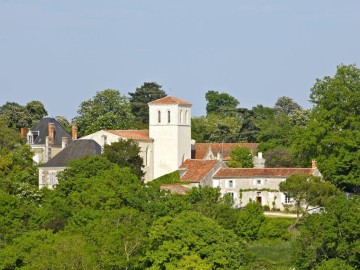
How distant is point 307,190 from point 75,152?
1698 cm

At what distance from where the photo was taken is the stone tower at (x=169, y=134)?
83.6 m

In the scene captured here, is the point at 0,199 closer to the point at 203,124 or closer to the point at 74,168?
the point at 74,168

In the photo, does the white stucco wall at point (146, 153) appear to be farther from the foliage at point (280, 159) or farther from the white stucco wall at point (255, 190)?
the foliage at point (280, 159)

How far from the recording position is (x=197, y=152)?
91.7 meters

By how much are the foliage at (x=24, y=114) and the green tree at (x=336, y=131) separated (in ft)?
125

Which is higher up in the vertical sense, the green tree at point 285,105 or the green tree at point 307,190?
the green tree at point 285,105

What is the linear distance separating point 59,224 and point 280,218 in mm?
14749

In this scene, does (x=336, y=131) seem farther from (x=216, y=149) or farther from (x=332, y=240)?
(x=332, y=240)

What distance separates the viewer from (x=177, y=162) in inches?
3285

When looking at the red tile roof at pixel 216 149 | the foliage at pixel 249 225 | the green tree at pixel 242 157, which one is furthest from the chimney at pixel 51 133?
the foliage at pixel 249 225

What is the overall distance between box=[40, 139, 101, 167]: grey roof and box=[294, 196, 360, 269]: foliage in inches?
1072

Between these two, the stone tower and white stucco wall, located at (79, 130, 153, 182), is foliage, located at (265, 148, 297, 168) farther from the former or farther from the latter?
white stucco wall, located at (79, 130, 153, 182)

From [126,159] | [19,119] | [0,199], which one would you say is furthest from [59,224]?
[19,119]

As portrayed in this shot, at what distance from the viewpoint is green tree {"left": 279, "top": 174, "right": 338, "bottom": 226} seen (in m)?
72.9
